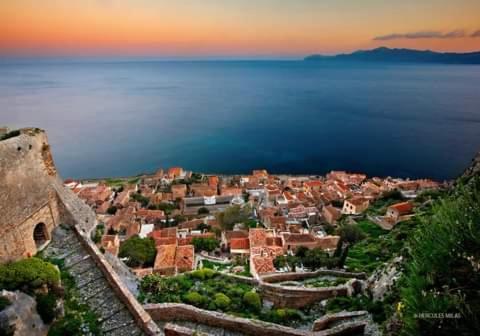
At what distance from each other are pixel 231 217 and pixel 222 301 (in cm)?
2148

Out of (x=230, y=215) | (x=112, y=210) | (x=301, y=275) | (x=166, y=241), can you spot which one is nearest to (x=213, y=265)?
(x=166, y=241)

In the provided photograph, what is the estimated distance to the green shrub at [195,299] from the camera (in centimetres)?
1090

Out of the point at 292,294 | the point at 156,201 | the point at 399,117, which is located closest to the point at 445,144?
the point at 399,117

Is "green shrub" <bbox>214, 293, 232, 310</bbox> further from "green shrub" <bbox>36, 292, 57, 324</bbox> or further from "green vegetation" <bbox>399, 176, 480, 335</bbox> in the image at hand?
"green vegetation" <bbox>399, 176, 480, 335</bbox>

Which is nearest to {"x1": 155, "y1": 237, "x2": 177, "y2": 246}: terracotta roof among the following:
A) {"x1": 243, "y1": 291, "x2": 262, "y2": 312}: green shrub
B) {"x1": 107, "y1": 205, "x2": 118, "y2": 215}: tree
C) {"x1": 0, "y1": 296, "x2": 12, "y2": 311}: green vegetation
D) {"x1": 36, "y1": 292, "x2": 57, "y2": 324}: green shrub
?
{"x1": 243, "y1": 291, "x2": 262, "y2": 312}: green shrub

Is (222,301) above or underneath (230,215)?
above

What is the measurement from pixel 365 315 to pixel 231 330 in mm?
3993

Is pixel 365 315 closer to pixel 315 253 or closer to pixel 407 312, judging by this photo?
pixel 407 312

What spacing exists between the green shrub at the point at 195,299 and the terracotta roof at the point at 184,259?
26.2 ft

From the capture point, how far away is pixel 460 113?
305 feet

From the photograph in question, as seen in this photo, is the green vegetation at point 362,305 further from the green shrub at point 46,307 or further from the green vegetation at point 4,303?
the green vegetation at point 4,303

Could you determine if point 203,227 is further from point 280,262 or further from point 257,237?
point 280,262

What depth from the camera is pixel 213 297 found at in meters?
11.6

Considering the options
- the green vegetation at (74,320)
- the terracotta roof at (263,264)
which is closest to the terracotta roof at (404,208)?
the terracotta roof at (263,264)
